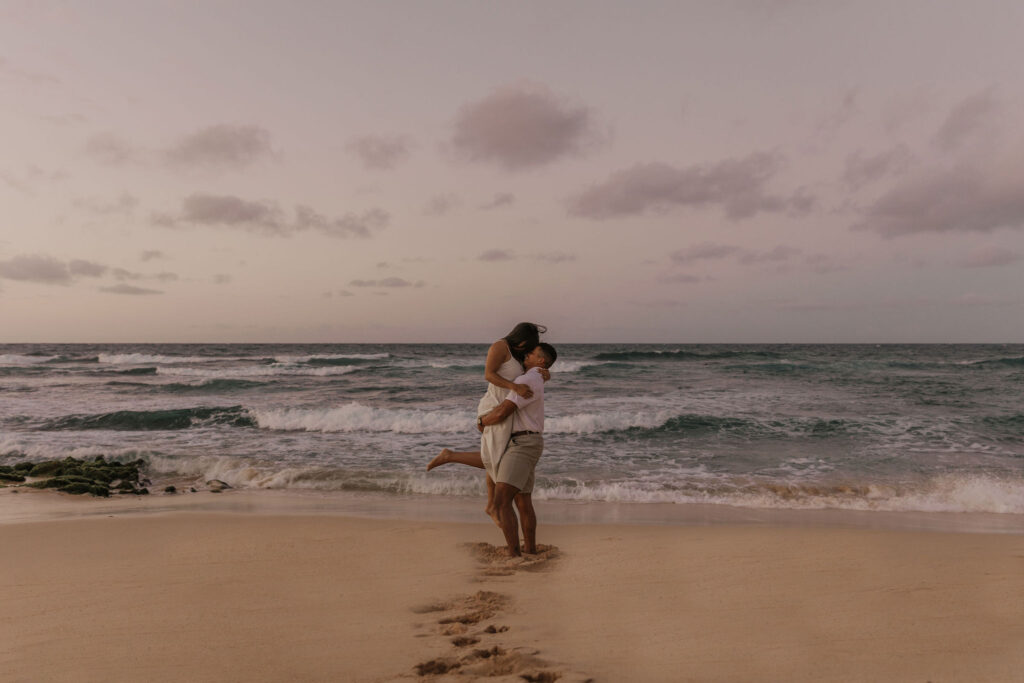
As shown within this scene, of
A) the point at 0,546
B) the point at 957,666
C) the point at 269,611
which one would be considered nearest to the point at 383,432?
the point at 0,546

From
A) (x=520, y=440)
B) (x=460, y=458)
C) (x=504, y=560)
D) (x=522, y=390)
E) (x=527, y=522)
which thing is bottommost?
(x=504, y=560)

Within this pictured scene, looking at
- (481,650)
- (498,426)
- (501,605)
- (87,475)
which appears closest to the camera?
(481,650)

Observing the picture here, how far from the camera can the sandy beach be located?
336 cm

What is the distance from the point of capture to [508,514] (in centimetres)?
518

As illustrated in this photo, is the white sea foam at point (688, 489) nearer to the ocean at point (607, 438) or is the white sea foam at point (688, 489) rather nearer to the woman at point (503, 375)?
the ocean at point (607, 438)

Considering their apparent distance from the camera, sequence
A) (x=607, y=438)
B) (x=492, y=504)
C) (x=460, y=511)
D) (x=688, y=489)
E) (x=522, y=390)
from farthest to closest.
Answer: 1. (x=607, y=438)
2. (x=688, y=489)
3. (x=460, y=511)
4. (x=492, y=504)
5. (x=522, y=390)

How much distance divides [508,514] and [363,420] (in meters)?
11.0

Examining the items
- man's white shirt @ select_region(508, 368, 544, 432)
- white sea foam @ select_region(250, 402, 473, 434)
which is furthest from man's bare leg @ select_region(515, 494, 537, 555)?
white sea foam @ select_region(250, 402, 473, 434)

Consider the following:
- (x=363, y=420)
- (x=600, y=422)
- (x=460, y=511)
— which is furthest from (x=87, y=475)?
(x=600, y=422)

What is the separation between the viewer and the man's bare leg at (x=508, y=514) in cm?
511

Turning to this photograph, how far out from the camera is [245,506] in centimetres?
755

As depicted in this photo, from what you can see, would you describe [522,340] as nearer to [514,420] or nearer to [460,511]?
[514,420]

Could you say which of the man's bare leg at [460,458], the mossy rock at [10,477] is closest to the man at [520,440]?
the man's bare leg at [460,458]

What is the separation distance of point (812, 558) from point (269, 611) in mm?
4480
